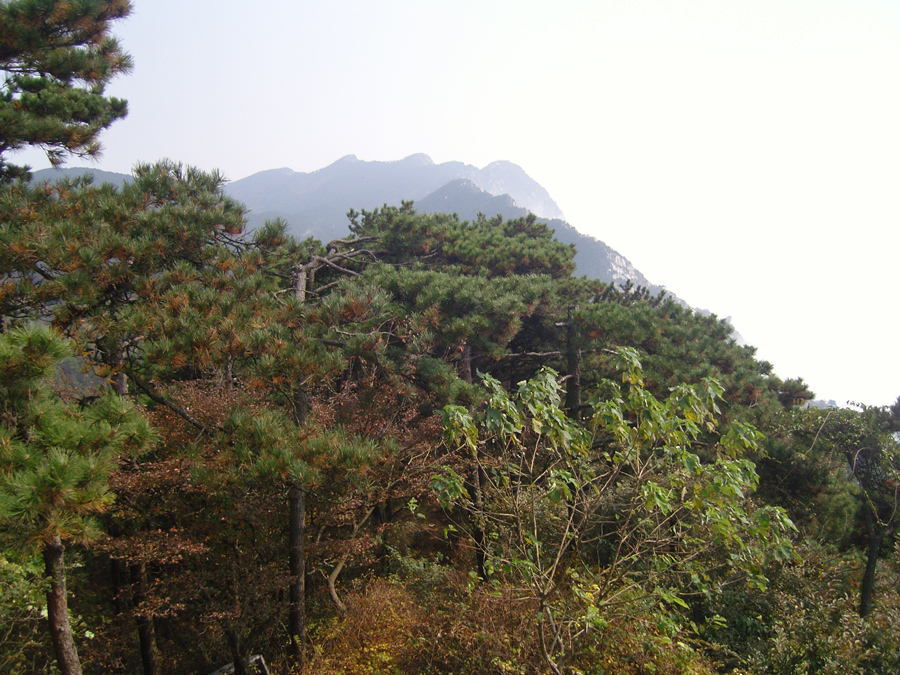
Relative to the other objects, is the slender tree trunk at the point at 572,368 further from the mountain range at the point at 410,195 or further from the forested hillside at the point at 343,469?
the mountain range at the point at 410,195

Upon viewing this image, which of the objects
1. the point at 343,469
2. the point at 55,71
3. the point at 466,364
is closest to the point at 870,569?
the point at 466,364

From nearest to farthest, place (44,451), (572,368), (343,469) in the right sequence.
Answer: (44,451)
(343,469)
(572,368)

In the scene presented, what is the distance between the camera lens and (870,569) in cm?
641

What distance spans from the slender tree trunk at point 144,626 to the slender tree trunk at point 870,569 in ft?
32.2

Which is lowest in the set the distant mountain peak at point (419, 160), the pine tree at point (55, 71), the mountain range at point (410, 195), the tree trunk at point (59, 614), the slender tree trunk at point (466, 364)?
the tree trunk at point (59, 614)

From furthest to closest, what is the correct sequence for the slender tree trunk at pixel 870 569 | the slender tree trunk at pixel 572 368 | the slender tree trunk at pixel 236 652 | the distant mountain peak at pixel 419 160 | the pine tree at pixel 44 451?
the distant mountain peak at pixel 419 160 → the slender tree trunk at pixel 572 368 → the slender tree trunk at pixel 870 569 → the slender tree trunk at pixel 236 652 → the pine tree at pixel 44 451

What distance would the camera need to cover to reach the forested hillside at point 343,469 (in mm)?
2852

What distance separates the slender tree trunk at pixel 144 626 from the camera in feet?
16.9

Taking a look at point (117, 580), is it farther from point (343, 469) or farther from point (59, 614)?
point (343, 469)

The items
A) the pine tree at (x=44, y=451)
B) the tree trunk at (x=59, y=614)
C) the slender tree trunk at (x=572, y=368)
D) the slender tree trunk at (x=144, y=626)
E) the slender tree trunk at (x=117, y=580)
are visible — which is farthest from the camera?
the slender tree trunk at (x=572, y=368)

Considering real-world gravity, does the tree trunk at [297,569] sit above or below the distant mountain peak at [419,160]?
below

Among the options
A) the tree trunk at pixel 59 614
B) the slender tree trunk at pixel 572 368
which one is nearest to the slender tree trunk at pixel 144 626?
the tree trunk at pixel 59 614

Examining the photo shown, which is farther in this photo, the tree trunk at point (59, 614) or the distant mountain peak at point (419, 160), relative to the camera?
the distant mountain peak at point (419, 160)

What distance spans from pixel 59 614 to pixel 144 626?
279 cm
